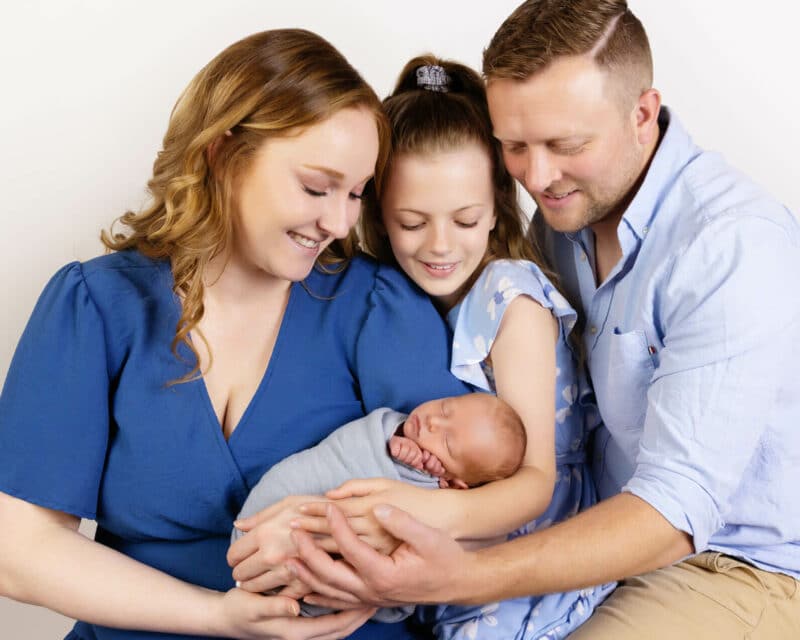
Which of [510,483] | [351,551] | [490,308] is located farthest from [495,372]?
[351,551]

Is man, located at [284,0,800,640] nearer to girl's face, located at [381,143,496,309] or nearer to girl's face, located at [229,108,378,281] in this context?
girl's face, located at [381,143,496,309]

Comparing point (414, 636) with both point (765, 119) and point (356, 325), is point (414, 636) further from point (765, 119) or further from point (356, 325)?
point (765, 119)

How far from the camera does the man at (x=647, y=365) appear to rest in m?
2.11

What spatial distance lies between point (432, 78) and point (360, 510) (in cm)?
103

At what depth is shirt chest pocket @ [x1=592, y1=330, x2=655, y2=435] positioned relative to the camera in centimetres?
236

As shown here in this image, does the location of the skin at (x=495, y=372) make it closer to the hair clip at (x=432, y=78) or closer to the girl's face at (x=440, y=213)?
the girl's face at (x=440, y=213)

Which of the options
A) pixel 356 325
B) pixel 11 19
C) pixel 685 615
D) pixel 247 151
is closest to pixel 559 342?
pixel 356 325

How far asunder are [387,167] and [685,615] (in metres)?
1.15

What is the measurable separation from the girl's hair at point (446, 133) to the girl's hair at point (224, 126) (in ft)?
0.41

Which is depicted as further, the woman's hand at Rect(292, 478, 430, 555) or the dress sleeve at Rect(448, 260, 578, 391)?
the dress sleeve at Rect(448, 260, 578, 391)

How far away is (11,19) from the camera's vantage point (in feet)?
9.24

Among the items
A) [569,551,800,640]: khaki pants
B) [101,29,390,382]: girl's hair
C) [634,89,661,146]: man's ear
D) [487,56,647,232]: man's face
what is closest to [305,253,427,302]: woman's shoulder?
[101,29,390,382]: girl's hair

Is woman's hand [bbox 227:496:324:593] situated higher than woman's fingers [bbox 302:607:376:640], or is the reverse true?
woman's hand [bbox 227:496:324:593]

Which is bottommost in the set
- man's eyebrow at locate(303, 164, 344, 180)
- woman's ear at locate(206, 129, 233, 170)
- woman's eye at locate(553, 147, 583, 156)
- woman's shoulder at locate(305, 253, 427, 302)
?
woman's shoulder at locate(305, 253, 427, 302)
